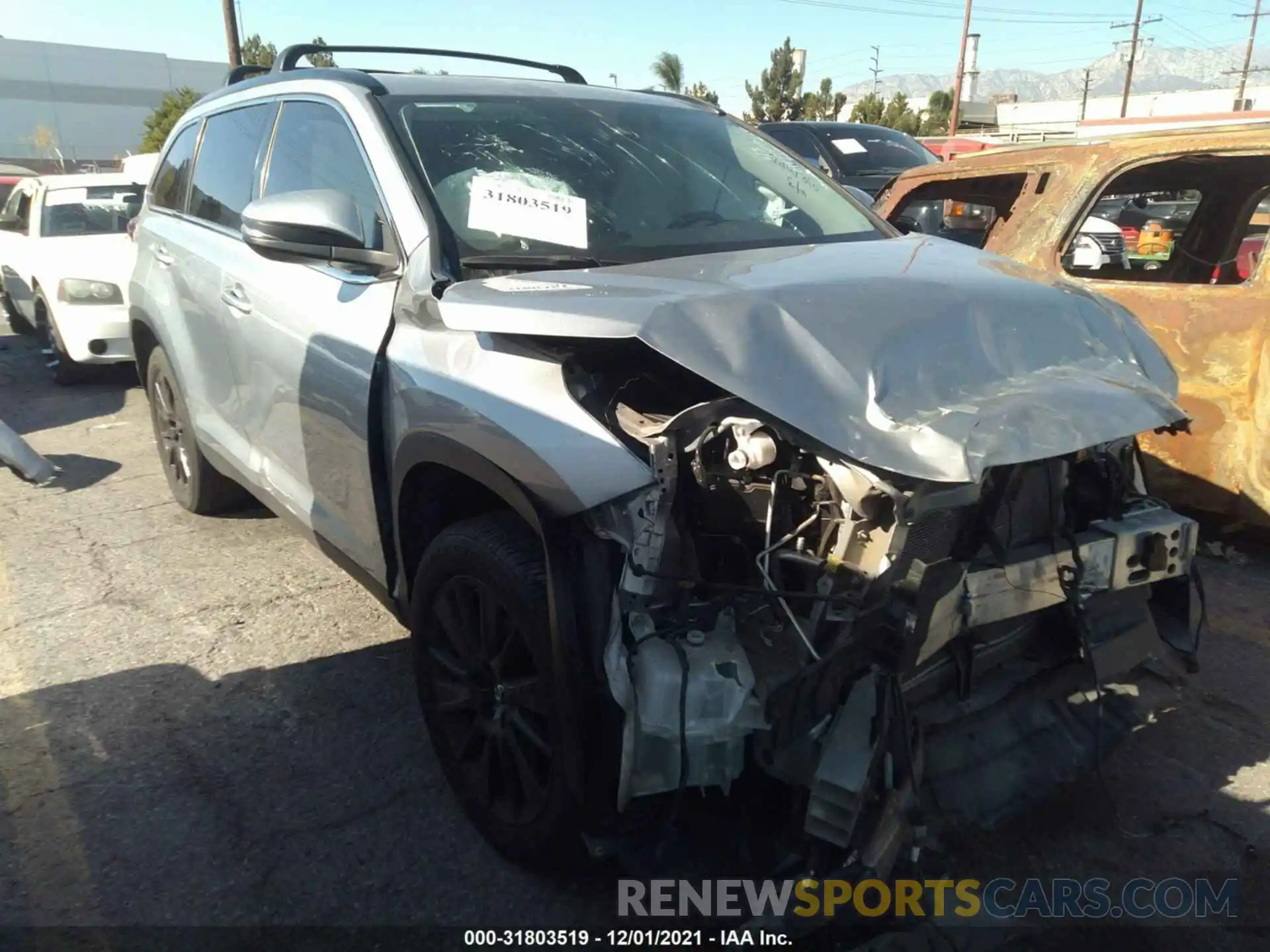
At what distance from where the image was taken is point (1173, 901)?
245 centimetres

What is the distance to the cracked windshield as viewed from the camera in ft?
8.96

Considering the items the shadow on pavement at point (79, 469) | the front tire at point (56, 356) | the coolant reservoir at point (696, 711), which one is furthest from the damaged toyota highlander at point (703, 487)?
the front tire at point (56, 356)

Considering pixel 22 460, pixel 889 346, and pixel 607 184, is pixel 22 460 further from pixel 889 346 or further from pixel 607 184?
pixel 889 346

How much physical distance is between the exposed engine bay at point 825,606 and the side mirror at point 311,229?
2.88 feet

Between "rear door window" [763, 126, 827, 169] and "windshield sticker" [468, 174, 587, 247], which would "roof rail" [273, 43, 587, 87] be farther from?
"rear door window" [763, 126, 827, 169]

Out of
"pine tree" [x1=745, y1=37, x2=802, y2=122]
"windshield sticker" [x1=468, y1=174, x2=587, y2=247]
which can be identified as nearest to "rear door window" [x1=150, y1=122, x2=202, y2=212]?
"windshield sticker" [x1=468, y1=174, x2=587, y2=247]

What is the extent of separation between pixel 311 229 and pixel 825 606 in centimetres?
170

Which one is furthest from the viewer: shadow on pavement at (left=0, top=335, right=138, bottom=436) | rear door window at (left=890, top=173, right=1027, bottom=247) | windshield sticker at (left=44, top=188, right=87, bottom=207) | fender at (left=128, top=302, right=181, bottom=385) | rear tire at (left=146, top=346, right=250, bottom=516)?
windshield sticker at (left=44, top=188, right=87, bottom=207)

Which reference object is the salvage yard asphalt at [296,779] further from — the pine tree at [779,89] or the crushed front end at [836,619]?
the pine tree at [779,89]

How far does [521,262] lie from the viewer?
8.64 feet

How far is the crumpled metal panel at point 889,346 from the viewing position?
194 centimetres

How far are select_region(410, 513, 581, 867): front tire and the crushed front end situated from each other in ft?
0.73

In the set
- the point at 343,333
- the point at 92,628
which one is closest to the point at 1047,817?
the point at 343,333

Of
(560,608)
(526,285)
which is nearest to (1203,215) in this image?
(526,285)
